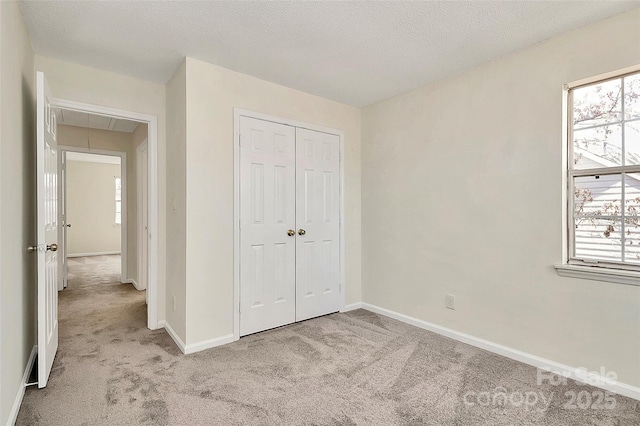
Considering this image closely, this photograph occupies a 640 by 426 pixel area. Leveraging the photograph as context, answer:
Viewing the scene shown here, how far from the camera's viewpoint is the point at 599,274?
2182 millimetres

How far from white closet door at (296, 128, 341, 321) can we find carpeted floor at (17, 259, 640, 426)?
490 millimetres

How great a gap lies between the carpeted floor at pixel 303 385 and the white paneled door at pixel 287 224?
1.08ft

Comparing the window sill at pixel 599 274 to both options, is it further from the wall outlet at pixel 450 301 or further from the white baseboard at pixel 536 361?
the wall outlet at pixel 450 301

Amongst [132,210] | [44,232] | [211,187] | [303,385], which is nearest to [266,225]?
[211,187]

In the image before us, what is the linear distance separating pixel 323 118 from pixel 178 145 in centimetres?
153

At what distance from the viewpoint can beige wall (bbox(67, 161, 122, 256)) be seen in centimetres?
839

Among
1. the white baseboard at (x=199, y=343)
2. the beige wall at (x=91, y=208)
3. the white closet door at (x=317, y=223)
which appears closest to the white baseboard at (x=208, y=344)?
the white baseboard at (x=199, y=343)

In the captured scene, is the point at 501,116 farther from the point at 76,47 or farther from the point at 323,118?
the point at 76,47

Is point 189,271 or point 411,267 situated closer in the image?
point 189,271

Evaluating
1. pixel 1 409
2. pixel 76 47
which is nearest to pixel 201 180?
pixel 76 47

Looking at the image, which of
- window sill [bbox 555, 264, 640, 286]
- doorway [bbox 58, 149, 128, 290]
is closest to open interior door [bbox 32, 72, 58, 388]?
window sill [bbox 555, 264, 640, 286]

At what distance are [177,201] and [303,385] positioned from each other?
1.82 m

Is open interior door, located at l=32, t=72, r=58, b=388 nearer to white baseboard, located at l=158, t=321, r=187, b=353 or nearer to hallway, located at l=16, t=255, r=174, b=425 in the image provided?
hallway, located at l=16, t=255, r=174, b=425

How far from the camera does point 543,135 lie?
2439mm
